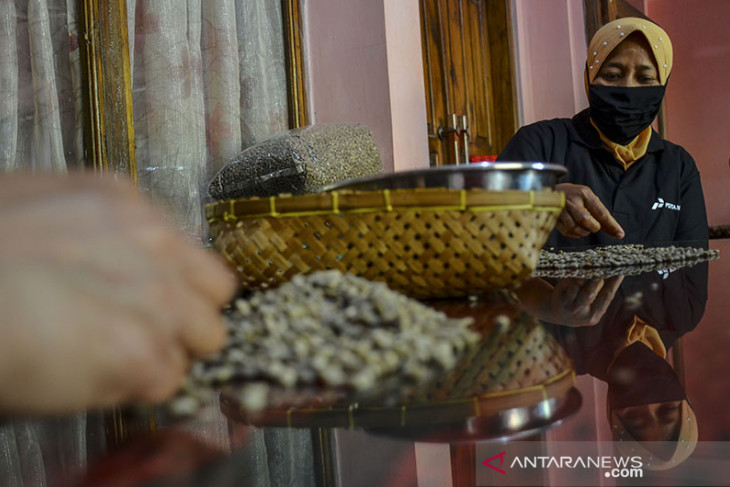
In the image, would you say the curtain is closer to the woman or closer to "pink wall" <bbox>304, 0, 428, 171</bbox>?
"pink wall" <bbox>304, 0, 428, 171</bbox>

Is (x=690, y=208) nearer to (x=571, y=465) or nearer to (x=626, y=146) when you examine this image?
(x=626, y=146)

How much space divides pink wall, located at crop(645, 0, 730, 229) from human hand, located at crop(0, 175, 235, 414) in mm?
5330

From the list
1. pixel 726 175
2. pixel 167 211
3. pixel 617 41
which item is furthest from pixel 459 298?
pixel 726 175

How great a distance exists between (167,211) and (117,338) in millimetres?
1425

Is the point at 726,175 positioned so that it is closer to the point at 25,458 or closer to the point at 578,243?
the point at 578,243

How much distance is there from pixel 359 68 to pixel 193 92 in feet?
2.35

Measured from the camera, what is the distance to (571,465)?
24 cm

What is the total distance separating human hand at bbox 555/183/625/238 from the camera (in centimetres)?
96

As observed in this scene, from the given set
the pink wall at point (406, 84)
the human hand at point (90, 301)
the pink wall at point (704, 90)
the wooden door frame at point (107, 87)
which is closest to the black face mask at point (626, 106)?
the pink wall at point (406, 84)

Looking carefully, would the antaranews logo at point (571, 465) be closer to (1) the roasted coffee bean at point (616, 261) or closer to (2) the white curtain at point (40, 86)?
(1) the roasted coffee bean at point (616, 261)

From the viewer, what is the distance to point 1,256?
0.28 metres

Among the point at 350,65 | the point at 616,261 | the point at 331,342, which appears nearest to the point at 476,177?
the point at 331,342

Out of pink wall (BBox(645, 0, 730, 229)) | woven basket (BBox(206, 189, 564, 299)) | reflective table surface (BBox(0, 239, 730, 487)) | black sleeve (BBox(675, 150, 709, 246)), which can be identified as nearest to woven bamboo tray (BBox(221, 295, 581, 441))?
reflective table surface (BBox(0, 239, 730, 487))

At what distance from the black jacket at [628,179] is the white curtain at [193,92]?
0.85m
